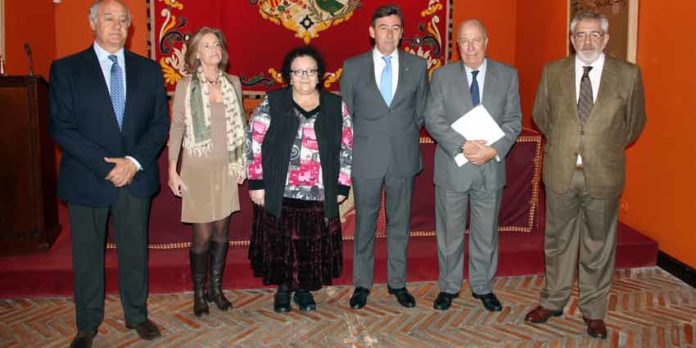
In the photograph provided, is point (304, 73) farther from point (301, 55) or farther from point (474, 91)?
point (474, 91)

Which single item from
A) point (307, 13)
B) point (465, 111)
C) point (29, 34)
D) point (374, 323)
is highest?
point (307, 13)

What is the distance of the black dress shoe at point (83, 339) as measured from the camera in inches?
129

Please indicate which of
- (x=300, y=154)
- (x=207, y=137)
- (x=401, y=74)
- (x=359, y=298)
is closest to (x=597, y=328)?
(x=359, y=298)

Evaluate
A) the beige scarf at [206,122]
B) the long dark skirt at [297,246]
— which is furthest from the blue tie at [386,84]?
the beige scarf at [206,122]

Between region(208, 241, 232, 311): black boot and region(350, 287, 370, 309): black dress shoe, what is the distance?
0.74 meters

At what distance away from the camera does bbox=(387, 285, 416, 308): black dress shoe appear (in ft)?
12.7

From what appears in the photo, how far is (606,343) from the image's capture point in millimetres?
3393

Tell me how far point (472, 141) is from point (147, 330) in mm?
2041

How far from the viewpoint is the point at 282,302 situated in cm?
381

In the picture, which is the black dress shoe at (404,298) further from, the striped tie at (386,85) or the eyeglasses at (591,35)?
the eyeglasses at (591,35)

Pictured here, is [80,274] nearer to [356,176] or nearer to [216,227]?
[216,227]

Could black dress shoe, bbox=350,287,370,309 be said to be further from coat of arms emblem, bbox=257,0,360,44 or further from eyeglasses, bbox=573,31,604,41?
coat of arms emblem, bbox=257,0,360,44

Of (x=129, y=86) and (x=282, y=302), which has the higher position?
(x=129, y=86)

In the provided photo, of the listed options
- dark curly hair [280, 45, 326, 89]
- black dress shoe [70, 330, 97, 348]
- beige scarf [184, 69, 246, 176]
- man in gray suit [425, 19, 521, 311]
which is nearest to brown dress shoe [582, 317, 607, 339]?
man in gray suit [425, 19, 521, 311]
